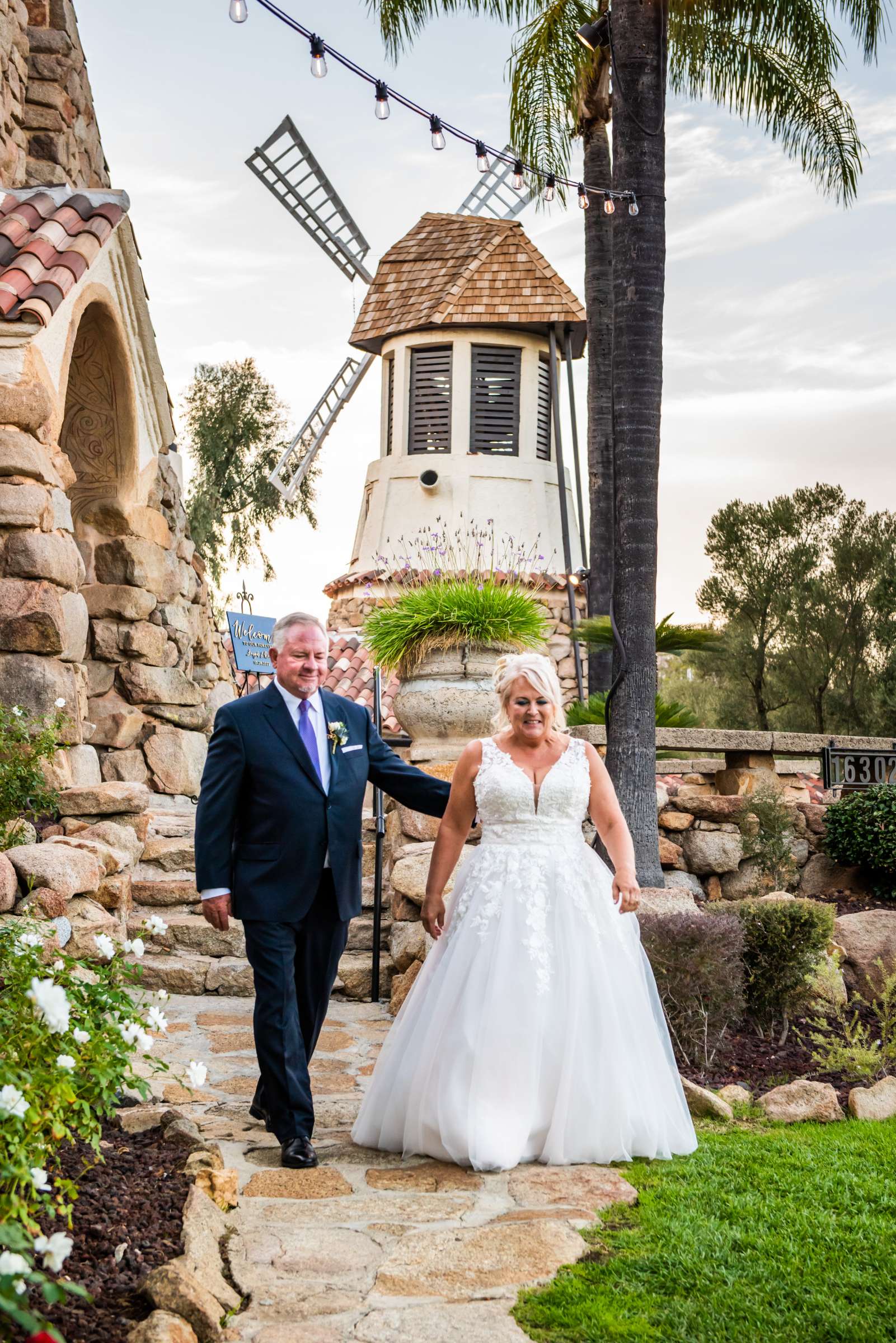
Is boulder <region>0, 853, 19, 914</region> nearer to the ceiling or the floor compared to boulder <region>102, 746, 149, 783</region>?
nearer to the floor

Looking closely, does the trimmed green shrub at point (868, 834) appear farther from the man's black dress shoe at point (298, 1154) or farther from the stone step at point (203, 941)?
the man's black dress shoe at point (298, 1154)

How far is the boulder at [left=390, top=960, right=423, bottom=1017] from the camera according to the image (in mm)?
7023

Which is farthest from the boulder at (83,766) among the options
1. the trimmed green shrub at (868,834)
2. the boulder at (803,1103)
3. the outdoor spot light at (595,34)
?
the outdoor spot light at (595,34)

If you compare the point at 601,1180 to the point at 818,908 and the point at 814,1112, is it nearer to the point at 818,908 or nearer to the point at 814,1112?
the point at 814,1112

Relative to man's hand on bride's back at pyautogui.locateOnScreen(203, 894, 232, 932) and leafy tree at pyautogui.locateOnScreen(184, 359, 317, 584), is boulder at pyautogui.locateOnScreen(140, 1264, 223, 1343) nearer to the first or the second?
man's hand on bride's back at pyautogui.locateOnScreen(203, 894, 232, 932)

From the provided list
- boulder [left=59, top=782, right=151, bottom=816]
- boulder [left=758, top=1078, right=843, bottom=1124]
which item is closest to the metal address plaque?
boulder [left=758, top=1078, right=843, bottom=1124]

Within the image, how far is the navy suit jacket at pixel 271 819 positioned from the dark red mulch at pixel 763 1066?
223cm

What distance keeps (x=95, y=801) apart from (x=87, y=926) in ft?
5.57

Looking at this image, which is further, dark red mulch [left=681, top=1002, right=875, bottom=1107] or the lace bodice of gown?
dark red mulch [left=681, top=1002, right=875, bottom=1107]

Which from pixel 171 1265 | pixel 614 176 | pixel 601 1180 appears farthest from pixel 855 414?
pixel 171 1265

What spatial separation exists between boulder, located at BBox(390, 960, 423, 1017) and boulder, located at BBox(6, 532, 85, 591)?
3472 mm

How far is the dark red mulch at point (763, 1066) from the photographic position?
5.80m

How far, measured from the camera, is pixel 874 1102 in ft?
17.1

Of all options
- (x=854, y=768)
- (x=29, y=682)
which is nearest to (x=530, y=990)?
(x=29, y=682)
